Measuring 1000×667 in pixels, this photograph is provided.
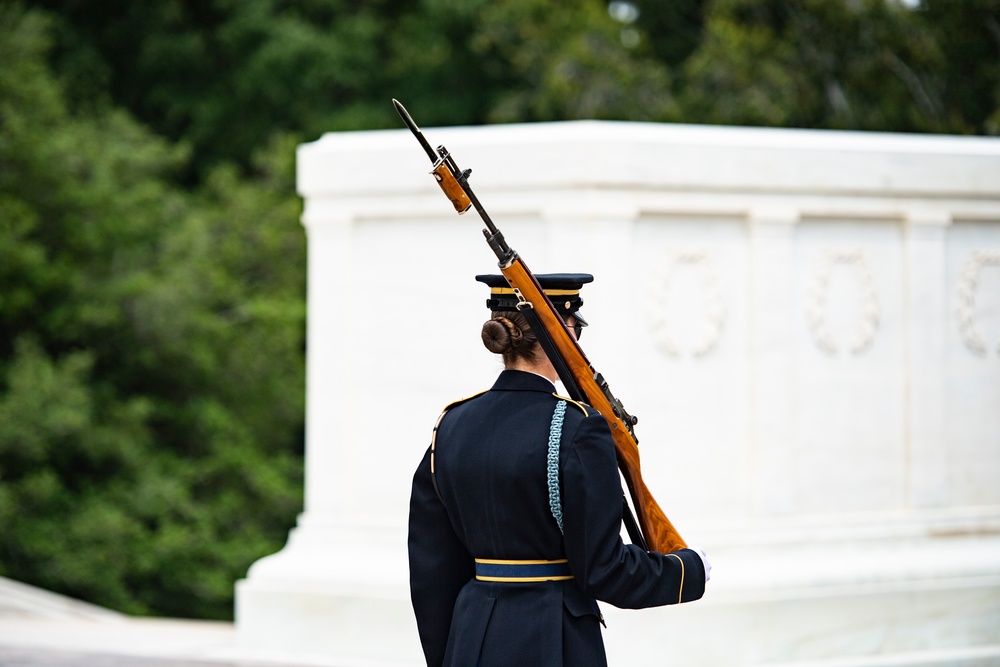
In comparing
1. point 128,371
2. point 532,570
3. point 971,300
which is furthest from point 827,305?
point 128,371

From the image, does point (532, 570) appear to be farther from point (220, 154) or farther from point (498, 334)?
point (220, 154)

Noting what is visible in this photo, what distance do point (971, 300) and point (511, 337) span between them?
4195mm

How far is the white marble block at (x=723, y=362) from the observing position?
634cm

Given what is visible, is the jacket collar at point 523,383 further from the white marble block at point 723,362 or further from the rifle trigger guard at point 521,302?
the white marble block at point 723,362

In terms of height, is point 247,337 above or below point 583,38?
below

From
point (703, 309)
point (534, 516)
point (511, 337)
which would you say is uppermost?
point (703, 309)

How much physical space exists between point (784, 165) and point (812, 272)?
524 mm

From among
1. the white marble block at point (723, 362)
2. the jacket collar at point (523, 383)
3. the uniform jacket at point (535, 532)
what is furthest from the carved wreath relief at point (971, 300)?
the jacket collar at point (523, 383)

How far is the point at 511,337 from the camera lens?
11.5 ft

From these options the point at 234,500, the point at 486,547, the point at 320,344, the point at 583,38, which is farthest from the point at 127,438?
the point at 486,547

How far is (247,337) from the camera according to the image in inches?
533

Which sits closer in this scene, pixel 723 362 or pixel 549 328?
pixel 549 328

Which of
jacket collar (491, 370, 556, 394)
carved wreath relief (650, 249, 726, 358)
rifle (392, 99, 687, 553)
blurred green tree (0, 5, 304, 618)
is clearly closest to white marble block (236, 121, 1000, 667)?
carved wreath relief (650, 249, 726, 358)

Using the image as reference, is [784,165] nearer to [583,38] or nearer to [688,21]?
[583,38]
